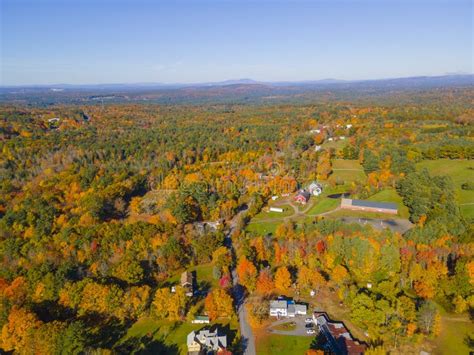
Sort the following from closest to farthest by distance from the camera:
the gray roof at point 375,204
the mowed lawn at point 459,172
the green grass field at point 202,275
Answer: the green grass field at point 202,275, the mowed lawn at point 459,172, the gray roof at point 375,204

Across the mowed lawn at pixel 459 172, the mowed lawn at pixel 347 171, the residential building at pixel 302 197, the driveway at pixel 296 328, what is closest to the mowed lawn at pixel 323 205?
the residential building at pixel 302 197

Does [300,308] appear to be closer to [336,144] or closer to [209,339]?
[209,339]

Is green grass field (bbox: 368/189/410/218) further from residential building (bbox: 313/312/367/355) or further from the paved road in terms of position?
residential building (bbox: 313/312/367/355)

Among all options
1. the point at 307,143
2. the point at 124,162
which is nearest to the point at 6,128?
the point at 124,162

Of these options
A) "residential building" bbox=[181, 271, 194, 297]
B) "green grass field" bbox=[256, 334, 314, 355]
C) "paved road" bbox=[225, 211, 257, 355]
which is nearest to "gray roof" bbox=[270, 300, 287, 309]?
"paved road" bbox=[225, 211, 257, 355]

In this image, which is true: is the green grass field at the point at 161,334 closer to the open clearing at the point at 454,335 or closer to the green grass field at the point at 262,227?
the open clearing at the point at 454,335

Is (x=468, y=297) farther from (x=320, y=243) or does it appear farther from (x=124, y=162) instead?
(x=124, y=162)
